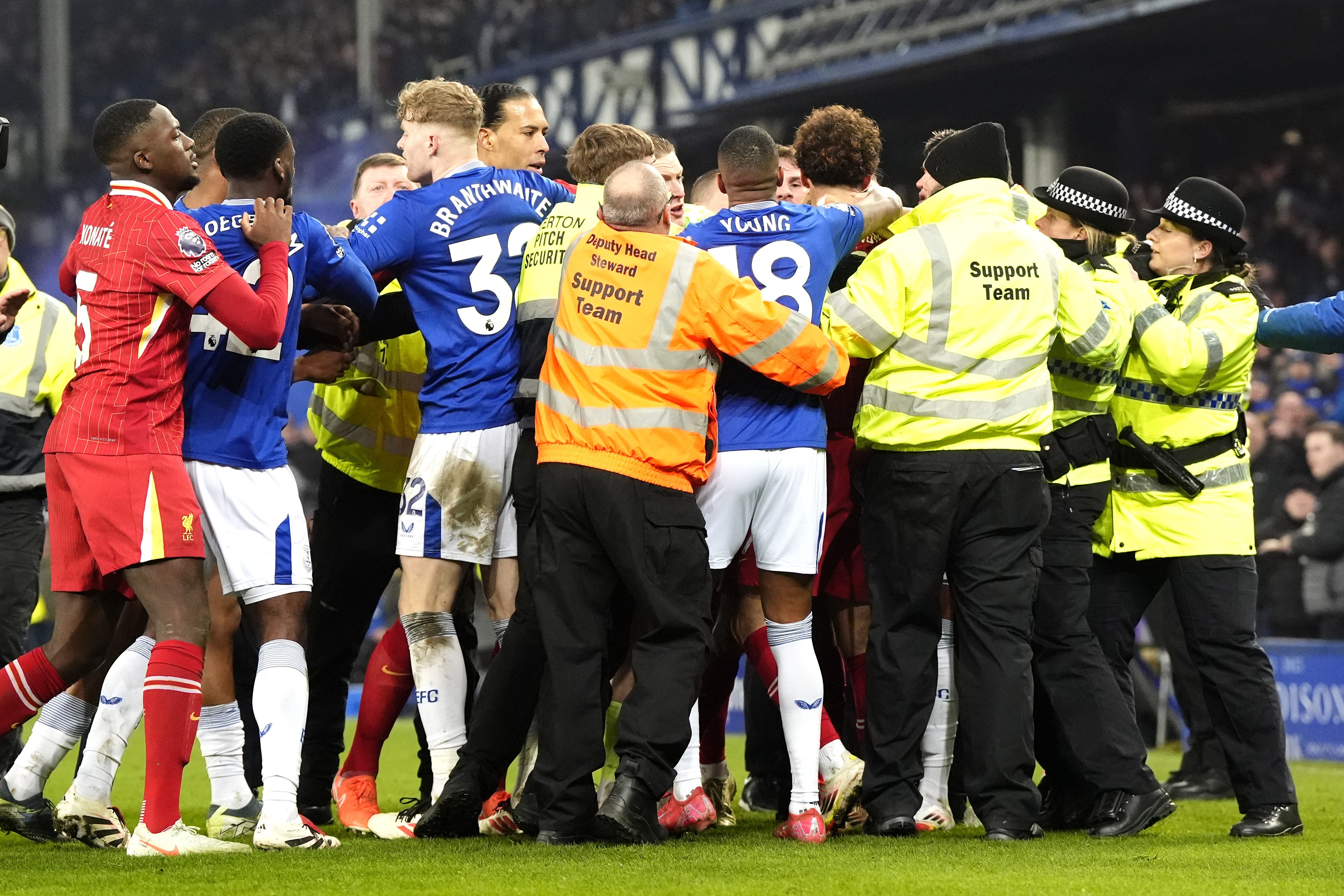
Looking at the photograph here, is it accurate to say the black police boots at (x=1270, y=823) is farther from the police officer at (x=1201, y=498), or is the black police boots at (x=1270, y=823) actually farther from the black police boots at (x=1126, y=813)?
the black police boots at (x=1126, y=813)

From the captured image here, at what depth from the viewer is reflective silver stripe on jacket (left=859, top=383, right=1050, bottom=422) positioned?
5.24 metres

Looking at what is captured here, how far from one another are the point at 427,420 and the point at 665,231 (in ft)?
3.61

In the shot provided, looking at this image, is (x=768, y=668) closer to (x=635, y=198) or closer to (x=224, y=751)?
(x=635, y=198)

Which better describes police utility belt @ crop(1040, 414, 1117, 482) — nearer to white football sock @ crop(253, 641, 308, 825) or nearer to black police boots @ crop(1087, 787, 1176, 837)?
black police boots @ crop(1087, 787, 1176, 837)

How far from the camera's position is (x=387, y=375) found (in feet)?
20.2

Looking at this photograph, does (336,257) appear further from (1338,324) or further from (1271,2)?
(1271,2)

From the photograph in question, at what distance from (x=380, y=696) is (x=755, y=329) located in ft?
6.48

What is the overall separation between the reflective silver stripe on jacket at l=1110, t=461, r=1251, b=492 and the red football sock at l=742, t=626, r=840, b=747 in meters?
1.42

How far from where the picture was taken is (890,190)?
5680mm

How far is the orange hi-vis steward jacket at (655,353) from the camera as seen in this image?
4.99m

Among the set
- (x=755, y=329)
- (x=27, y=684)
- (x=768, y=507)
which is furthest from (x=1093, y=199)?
(x=27, y=684)

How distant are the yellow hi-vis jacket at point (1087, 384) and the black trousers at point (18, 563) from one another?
402 cm

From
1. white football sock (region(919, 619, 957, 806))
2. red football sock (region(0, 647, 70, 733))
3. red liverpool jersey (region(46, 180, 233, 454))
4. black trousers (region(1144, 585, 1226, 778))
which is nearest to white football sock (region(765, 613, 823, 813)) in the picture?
white football sock (region(919, 619, 957, 806))

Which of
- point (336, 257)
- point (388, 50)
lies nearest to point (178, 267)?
point (336, 257)
